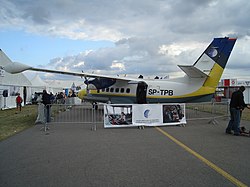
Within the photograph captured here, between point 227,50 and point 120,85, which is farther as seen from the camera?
point 120,85

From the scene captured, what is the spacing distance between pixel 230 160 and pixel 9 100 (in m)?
23.9

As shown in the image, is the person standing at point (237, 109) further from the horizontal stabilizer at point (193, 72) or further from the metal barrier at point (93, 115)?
the horizontal stabilizer at point (193, 72)

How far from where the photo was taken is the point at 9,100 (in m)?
24.3

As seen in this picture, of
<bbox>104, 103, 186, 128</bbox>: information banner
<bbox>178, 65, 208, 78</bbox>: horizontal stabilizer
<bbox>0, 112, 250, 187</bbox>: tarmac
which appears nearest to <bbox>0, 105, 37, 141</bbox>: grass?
<bbox>0, 112, 250, 187</bbox>: tarmac

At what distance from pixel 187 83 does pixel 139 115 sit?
586 cm

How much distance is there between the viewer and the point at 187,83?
15.9 metres

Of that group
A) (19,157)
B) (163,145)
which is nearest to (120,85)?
(163,145)

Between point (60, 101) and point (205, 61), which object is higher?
point (205, 61)

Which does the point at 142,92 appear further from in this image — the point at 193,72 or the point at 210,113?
the point at 210,113

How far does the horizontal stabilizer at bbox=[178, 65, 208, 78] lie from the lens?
14.0 metres

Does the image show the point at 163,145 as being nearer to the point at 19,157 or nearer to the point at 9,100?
the point at 19,157

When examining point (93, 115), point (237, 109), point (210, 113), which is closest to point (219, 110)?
point (210, 113)

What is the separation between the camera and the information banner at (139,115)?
37.7 ft

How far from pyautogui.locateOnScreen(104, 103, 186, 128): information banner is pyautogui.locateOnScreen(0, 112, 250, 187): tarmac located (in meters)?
2.29
